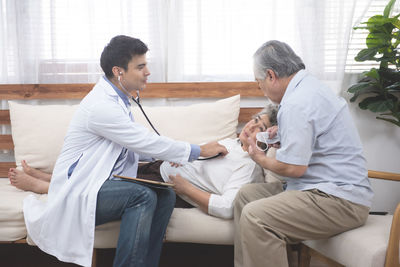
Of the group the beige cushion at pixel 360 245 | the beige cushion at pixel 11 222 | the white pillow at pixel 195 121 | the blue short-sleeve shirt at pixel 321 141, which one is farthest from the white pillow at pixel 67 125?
the beige cushion at pixel 360 245

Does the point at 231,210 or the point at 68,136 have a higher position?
the point at 68,136

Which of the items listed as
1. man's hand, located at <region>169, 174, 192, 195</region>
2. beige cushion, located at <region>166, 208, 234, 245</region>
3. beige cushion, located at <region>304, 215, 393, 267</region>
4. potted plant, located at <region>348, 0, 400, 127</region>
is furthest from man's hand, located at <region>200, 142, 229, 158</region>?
potted plant, located at <region>348, 0, 400, 127</region>

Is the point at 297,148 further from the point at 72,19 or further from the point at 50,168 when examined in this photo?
the point at 72,19

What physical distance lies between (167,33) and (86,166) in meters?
1.17

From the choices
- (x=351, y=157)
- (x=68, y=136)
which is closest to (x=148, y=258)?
(x=68, y=136)

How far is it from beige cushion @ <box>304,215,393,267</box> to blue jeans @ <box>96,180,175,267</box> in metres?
0.66

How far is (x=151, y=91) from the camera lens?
2.40 m

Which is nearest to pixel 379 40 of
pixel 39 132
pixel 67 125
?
pixel 67 125

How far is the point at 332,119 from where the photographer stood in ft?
4.59

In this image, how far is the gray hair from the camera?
1.48 meters

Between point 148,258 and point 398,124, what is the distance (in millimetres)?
1605

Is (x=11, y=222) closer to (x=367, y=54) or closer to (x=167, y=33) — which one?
(x=167, y=33)

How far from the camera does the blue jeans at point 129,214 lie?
1469 mm

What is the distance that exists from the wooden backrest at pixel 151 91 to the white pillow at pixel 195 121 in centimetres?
21
